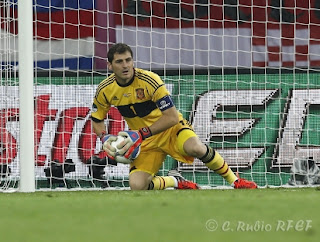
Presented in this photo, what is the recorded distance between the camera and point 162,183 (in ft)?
25.0

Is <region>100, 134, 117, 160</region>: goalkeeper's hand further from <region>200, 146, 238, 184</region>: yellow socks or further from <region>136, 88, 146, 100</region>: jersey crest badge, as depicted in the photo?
<region>200, 146, 238, 184</region>: yellow socks

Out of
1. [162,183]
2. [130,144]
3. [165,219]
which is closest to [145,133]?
[130,144]

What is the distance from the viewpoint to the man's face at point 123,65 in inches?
281

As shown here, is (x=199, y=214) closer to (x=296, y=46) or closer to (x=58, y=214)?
(x=58, y=214)

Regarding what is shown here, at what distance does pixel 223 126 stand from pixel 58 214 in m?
4.88

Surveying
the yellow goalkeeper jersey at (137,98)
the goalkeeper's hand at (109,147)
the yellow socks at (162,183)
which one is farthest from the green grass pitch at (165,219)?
the yellow socks at (162,183)

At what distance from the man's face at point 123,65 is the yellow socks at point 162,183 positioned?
3.04ft

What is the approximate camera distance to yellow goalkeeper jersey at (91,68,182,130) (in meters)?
7.21

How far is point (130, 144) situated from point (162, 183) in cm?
69

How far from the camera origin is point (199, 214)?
12.5 ft

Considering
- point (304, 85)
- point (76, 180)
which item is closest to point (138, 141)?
point (76, 180)

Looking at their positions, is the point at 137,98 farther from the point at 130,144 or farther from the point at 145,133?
the point at 130,144

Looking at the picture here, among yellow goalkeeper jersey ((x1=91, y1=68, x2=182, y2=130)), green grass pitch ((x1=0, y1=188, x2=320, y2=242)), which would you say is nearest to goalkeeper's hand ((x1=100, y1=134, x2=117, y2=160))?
yellow goalkeeper jersey ((x1=91, y1=68, x2=182, y2=130))

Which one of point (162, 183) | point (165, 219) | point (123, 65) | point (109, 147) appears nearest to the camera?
point (165, 219)
